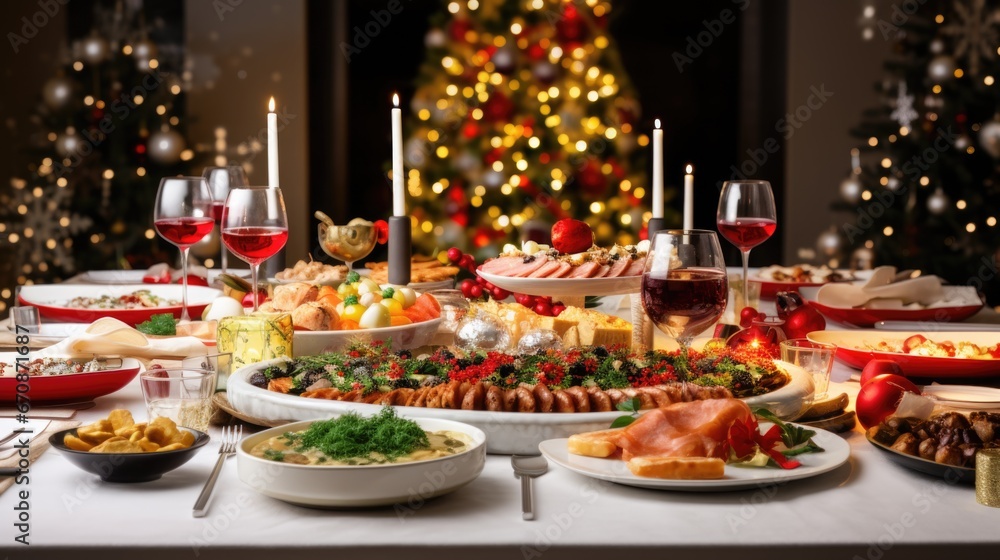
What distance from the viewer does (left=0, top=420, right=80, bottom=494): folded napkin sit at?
4.57 feet

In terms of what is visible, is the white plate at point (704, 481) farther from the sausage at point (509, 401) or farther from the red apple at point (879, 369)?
the red apple at point (879, 369)

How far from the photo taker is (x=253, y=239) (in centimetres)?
219

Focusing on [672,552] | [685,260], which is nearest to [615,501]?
[672,552]

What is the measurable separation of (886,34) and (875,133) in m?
0.77

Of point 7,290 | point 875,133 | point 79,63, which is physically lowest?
point 7,290

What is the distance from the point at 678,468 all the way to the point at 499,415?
308 mm

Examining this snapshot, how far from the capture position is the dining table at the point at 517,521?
1.19 meters

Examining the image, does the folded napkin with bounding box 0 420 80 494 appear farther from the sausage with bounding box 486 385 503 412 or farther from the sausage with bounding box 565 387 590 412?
the sausage with bounding box 565 387 590 412

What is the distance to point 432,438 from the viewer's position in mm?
1419

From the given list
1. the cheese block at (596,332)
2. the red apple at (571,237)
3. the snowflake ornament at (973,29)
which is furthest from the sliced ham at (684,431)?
the snowflake ornament at (973,29)

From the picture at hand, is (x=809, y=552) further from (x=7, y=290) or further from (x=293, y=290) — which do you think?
(x=7, y=290)

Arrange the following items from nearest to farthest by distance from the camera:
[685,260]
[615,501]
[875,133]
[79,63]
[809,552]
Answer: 1. [809,552]
2. [615,501]
3. [685,260]
4. [79,63]
5. [875,133]

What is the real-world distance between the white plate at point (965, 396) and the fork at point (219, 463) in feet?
3.89

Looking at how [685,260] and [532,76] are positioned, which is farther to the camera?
[532,76]
